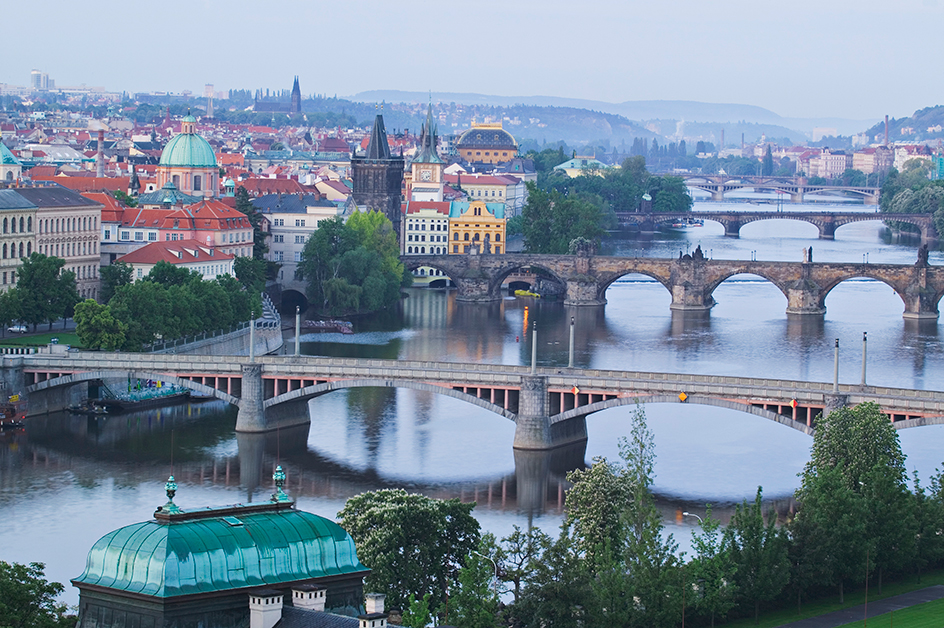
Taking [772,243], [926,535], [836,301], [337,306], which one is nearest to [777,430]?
[926,535]

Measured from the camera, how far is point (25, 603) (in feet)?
102

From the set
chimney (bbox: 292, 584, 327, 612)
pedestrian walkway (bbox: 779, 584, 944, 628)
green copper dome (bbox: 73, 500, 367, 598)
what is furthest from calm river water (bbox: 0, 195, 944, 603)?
chimney (bbox: 292, 584, 327, 612)

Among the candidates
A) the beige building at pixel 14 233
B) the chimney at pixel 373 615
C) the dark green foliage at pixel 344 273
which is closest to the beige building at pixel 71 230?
the beige building at pixel 14 233

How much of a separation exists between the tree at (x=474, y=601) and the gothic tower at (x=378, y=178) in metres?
89.1

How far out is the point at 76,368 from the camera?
219ft

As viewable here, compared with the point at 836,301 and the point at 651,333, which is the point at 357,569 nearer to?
the point at 651,333

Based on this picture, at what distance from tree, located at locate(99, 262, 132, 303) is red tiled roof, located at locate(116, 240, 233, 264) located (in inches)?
68.6

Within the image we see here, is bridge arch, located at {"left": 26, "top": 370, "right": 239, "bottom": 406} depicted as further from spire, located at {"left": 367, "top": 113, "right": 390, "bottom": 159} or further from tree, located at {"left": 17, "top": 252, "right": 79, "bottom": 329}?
spire, located at {"left": 367, "top": 113, "right": 390, "bottom": 159}

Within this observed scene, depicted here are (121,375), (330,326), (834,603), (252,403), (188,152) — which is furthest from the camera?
(188,152)

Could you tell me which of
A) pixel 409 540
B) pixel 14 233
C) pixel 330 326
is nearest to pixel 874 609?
pixel 409 540

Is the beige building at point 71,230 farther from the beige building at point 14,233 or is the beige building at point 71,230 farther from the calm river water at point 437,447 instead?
the calm river water at point 437,447

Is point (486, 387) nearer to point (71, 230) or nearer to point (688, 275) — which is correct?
point (71, 230)

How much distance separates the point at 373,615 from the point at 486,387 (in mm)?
36586

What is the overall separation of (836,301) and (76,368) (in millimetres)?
61872
